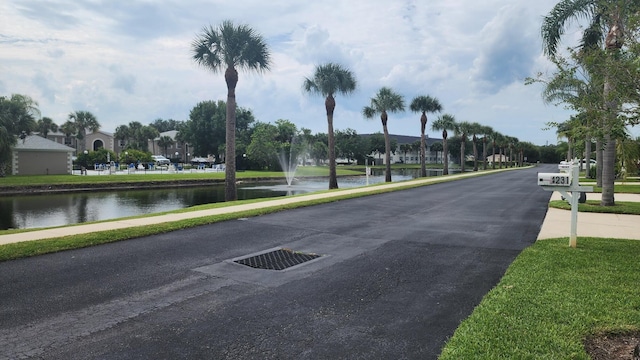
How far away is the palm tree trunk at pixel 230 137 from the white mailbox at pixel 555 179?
15.2 metres

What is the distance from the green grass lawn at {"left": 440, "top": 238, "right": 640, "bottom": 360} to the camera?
12.2ft

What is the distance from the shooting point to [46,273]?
6.25 meters

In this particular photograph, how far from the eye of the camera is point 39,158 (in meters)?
41.0

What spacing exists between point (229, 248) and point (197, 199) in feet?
60.3

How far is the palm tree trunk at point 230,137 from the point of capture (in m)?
20.5

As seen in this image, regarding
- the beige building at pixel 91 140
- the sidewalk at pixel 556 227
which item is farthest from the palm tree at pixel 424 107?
the beige building at pixel 91 140

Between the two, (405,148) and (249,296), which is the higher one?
(405,148)

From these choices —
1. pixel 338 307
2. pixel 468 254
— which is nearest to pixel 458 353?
pixel 338 307

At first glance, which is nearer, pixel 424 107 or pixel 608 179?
pixel 608 179

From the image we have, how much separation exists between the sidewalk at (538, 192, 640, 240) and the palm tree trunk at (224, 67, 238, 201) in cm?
1358

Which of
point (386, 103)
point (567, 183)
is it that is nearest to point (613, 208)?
point (567, 183)

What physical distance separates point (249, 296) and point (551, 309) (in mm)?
3475

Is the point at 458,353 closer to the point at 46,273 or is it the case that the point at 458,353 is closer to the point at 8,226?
the point at 46,273

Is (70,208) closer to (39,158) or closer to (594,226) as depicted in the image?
(594,226)
